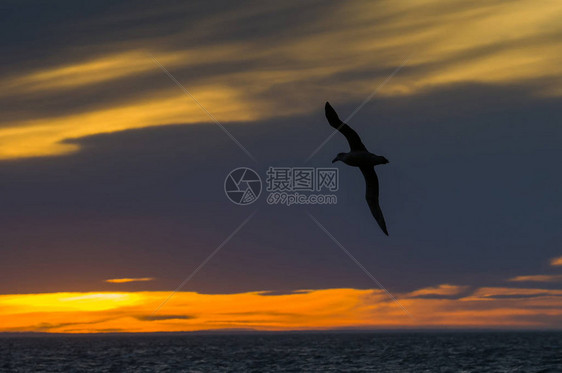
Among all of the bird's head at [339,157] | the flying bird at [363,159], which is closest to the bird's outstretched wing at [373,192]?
the flying bird at [363,159]

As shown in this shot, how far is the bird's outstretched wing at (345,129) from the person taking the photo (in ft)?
77.5

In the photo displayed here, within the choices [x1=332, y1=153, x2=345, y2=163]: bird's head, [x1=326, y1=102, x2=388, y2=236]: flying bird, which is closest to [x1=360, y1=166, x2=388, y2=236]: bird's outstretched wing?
[x1=326, y1=102, x2=388, y2=236]: flying bird

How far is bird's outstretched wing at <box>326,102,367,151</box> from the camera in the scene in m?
23.6

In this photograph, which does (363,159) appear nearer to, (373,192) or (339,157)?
(339,157)

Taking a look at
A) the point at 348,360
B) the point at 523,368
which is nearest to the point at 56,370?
the point at 348,360

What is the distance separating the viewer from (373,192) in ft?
83.4

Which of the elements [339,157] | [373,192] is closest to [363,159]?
[339,157]

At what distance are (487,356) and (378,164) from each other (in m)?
88.8

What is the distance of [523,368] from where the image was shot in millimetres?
83438

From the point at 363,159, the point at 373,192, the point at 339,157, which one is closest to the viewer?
the point at 363,159

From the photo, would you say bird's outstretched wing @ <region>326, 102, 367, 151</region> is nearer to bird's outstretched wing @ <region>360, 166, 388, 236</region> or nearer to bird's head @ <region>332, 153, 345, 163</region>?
bird's head @ <region>332, 153, 345, 163</region>

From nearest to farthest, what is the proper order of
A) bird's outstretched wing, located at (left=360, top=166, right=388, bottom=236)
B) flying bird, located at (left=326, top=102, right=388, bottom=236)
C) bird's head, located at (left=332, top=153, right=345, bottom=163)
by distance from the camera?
1. flying bird, located at (left=326, top=102, right=388, bottom=236)
2. bird's head, located at (left=332, top=153, right=345, bottom=163)
3. bird's outstretched wing, located at (left=360, top=166, right=388, bottom=236)

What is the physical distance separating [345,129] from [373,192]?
2710 mm

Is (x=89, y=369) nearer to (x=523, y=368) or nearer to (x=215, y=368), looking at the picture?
(x=215, y=368)
